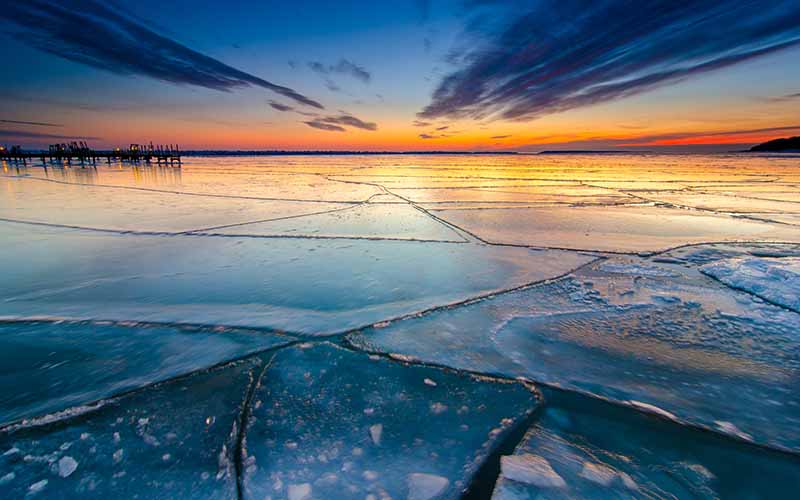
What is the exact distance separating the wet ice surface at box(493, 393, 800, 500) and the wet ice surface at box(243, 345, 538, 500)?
0.16m

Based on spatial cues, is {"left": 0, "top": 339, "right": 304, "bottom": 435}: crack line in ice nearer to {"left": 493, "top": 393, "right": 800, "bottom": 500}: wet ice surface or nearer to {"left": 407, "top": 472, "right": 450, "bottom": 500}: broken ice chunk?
{"left": 407, "top": 472, "right": 450, "bottom": 500}: broken ice chunk

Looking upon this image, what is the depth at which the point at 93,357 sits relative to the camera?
2205 mm

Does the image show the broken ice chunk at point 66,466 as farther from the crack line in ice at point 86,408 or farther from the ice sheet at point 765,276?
the ice sheet at point 765,276

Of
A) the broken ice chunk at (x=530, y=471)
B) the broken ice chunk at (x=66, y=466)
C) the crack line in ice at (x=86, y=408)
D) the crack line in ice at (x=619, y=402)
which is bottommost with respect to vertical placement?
the broken ice chunk at (x=66, y=466)

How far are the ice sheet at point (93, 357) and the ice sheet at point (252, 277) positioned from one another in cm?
19

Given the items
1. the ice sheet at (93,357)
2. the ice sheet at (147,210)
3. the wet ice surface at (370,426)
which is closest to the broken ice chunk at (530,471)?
the wet ice surface at (370,426)

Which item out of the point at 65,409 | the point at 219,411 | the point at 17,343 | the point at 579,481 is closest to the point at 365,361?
the point at 219,411

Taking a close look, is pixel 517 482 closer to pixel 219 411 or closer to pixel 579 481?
pixel 579 481

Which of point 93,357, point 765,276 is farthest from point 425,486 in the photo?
point 765,276

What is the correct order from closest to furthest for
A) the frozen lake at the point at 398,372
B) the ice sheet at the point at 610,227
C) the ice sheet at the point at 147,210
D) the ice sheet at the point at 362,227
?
1. the frozen lake at the point at 398,372
2. the ice sheet at the point at 610,227
3. the ice sheet at the point at 362,227
4. the ice sheet at the point at 147,210

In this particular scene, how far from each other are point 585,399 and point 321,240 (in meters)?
4.13

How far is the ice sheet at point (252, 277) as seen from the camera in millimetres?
2848

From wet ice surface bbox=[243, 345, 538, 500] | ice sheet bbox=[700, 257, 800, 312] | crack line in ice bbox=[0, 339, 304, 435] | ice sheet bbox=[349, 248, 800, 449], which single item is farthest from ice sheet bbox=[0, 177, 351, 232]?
ice sheet bbox=[700, 257, 800, 312]

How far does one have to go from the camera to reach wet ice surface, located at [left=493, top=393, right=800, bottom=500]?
133cm
